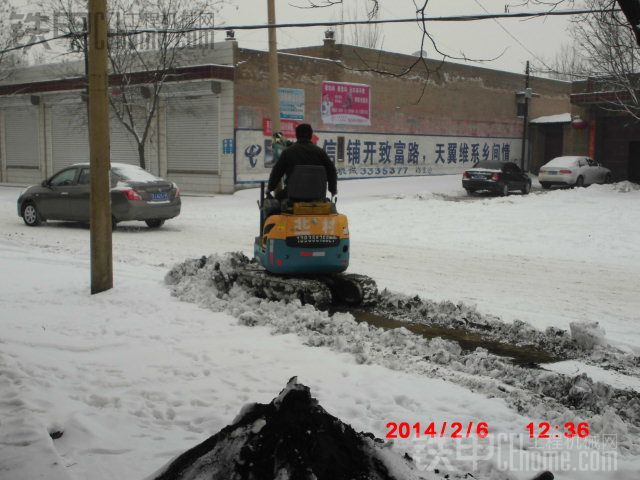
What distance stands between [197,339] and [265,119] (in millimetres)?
17562

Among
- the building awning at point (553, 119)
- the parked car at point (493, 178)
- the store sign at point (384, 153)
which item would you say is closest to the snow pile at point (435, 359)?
the store sign at point (384, 153)

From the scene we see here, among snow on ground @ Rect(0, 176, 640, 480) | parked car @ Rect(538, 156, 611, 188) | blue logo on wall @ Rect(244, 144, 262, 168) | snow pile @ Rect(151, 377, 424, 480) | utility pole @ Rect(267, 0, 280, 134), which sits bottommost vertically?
snow on ground @ Rect(0, 176, 640, 480)

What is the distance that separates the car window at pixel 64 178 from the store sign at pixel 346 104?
1760cm

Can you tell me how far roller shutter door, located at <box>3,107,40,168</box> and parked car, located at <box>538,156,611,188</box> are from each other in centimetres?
2538

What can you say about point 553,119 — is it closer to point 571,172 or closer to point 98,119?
point 571,172

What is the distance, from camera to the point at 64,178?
17391 mm

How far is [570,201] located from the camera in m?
24.3

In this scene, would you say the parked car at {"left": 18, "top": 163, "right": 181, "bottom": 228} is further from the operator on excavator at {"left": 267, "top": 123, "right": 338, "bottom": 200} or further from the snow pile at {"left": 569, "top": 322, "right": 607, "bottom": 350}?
the snow pile at {"left": 569, "top": 322, "right": 607, "bottom": 350}

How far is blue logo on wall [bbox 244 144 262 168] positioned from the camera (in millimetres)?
29969

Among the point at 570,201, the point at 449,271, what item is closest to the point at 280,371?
the point at 449,271

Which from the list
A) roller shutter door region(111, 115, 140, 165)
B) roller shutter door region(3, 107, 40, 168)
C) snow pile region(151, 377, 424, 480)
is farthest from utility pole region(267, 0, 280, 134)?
roller shutter door region(3, 107, 40, 168)

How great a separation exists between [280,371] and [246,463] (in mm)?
2755

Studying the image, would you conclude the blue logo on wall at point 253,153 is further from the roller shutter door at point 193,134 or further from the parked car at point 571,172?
the parked car at point 571,172

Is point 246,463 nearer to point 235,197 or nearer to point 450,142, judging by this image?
point 235,197
